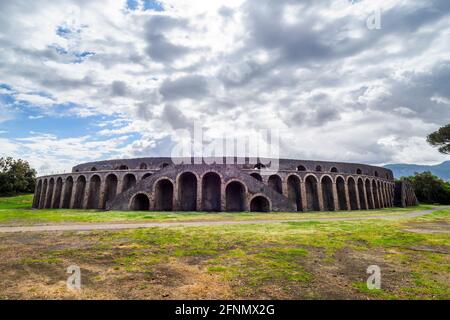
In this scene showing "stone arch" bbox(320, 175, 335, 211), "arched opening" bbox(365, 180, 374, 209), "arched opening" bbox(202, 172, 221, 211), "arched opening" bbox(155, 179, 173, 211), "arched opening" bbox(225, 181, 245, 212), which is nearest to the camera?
"arched opening" bbox(155, 179, 173, 211)

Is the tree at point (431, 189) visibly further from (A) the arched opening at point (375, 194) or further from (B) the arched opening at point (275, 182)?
(B) the arched opening at point (275, 182)

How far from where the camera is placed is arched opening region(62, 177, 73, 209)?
36.7 m

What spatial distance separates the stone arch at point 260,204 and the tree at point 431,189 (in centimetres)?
5881

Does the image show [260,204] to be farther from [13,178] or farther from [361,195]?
[13,178]

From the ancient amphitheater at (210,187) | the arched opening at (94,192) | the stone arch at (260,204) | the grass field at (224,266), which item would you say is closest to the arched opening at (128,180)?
the ancient amphitheater at (210,187)

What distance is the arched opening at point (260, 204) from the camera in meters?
27.7

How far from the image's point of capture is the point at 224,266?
6.27m

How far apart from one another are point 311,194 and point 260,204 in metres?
9.97

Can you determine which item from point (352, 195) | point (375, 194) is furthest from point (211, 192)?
point (375, 194)

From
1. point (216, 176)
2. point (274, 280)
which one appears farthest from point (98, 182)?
point (274, 280)

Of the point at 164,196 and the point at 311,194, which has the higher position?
the point at 311,194

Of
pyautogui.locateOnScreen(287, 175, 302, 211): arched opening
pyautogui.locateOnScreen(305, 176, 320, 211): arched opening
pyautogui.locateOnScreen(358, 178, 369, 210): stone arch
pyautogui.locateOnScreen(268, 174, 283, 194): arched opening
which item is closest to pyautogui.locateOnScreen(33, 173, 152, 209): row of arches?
pyautogui.locateOnScreen(268, 174, 283, 194): arched opening

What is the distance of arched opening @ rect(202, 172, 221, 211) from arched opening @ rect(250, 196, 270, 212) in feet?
15.1

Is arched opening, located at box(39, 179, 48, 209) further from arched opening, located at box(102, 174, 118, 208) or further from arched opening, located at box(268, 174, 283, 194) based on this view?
arched opening, located at box(268, 174, 283, 194)
